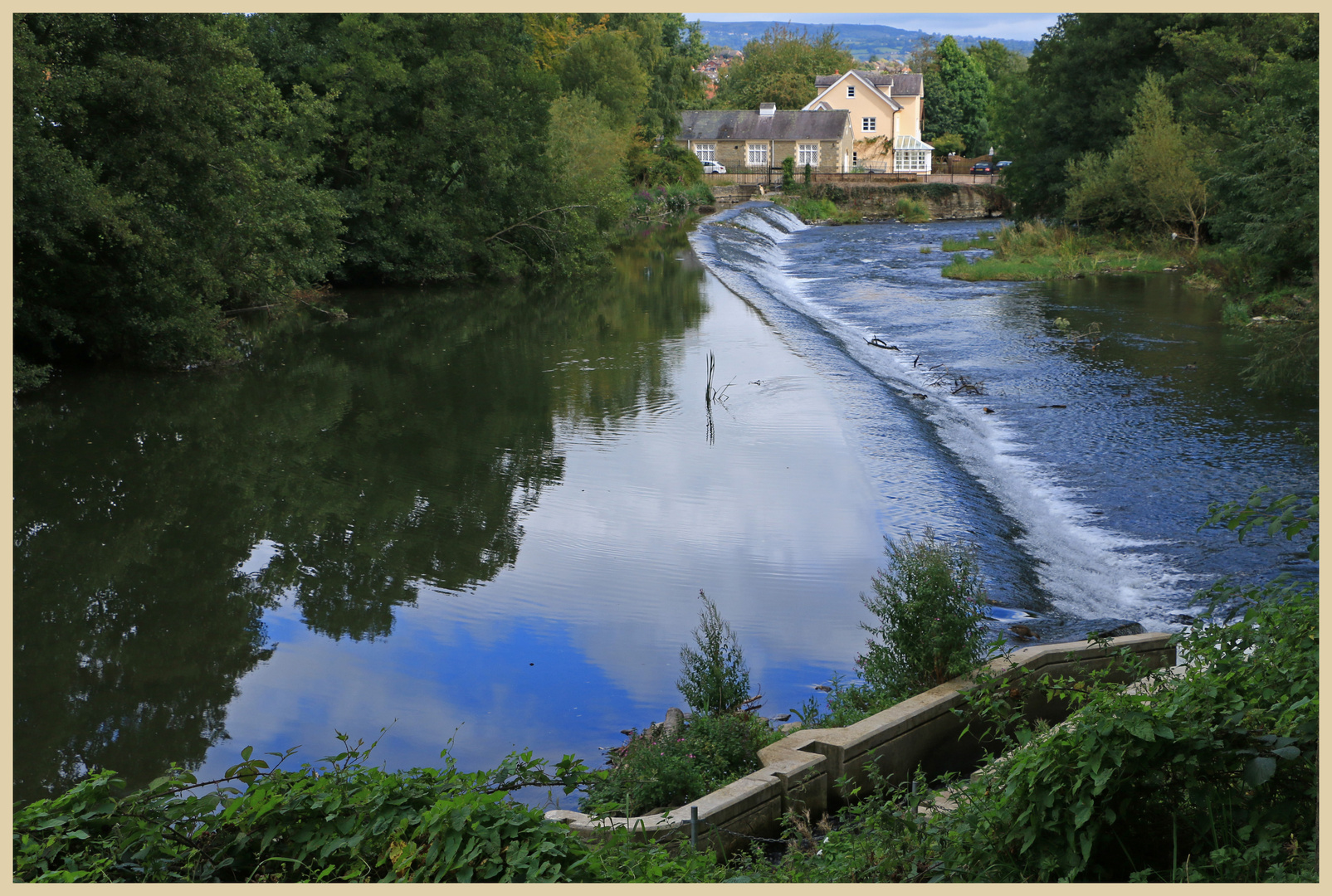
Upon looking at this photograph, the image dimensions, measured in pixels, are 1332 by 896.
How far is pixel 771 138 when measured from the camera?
284 ft

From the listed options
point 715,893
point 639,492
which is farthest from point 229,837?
point 639,492

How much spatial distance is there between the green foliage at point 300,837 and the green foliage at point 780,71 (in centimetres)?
9740

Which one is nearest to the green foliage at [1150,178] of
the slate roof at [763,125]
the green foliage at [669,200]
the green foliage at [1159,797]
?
the green foliage at [669,200]

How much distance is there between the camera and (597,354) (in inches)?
853

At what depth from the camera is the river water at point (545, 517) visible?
311 inches

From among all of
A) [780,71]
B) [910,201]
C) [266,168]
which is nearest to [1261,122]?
[266,168]

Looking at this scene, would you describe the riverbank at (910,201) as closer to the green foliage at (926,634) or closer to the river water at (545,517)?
the river water at (545,517)

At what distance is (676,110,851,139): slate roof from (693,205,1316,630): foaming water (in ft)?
191

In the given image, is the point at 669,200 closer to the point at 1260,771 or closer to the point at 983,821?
the point at 983,821

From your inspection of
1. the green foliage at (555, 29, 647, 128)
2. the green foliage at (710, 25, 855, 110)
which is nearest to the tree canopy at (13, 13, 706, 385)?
the green foliage at (555, 29, 647, 128)

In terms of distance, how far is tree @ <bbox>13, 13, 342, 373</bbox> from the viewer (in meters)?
15.0

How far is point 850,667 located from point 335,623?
4417 mm

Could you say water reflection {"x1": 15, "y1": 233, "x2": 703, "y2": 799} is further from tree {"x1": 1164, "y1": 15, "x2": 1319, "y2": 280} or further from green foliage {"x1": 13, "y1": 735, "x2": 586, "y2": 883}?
tree {"x1": 1164, "y1": 15, "x2": 1319, "y2": 280}

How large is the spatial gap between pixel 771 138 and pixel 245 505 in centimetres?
7982
